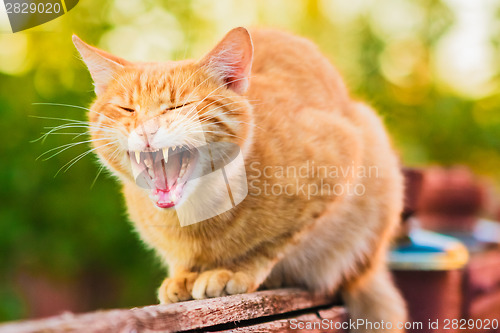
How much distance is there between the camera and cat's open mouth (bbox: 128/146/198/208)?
0.98 meters

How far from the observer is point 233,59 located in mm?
1073

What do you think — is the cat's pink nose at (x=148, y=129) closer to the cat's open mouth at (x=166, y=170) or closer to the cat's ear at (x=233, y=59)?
the cat's open mouth at (x=166, y=170)

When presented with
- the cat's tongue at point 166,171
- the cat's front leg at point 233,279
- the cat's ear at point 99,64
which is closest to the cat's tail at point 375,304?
the cat's front leg at point 233,279

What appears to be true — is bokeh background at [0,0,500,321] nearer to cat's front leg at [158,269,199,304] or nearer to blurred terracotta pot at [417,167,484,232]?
cat's front leg at [158,269,199,304]

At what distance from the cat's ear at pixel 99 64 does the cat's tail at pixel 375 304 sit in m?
0.87

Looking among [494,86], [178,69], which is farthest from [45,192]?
[494,86]

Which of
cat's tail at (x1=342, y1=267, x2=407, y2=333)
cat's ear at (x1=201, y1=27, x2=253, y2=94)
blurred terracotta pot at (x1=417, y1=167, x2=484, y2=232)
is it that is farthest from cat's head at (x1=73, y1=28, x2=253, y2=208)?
blurred terracotta pot at (x1=417, y1=167, x2=484, y2=232)

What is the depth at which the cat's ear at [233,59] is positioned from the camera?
1.03 metres

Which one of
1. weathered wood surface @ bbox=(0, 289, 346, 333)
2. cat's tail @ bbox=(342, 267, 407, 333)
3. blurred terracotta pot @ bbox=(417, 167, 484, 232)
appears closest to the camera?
weathered wood surface @ bbox=(0, 289, 346, 333)

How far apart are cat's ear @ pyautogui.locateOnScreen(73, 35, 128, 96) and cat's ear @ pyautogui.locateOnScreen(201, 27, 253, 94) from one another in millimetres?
201

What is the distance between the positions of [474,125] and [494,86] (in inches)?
12.7

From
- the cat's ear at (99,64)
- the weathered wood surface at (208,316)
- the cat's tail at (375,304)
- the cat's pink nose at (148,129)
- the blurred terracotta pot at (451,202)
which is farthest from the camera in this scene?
the blurred terracotta pot at (451,202)

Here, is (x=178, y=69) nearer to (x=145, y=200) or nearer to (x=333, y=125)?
(x=145, y=200)

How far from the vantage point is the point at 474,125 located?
3.52 metres
